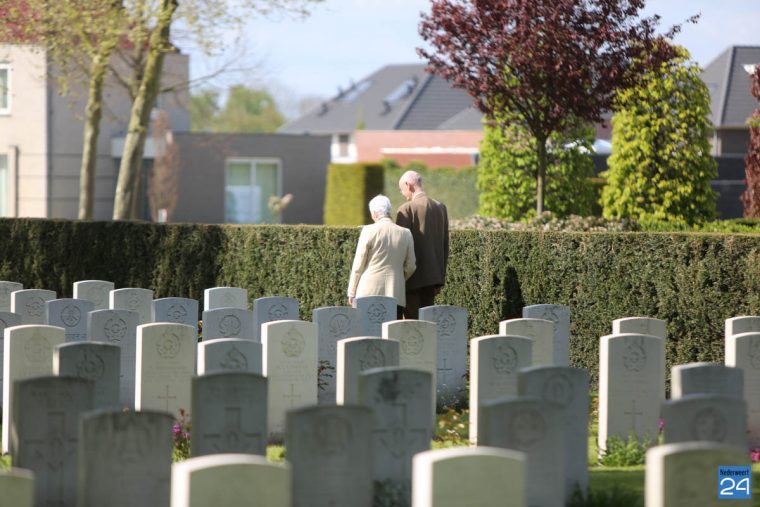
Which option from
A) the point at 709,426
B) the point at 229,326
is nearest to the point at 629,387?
the point at 709,426

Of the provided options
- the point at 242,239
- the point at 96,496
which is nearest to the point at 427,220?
the point at 242,239

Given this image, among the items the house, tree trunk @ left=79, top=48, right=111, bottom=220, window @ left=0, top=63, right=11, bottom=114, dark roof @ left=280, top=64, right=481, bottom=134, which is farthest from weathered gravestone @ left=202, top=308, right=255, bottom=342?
dark roof @ left=280, top=64, right=481, bottom=134

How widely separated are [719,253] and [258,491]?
22.4 feet

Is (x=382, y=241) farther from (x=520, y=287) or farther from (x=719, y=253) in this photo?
(x=719, y=253)

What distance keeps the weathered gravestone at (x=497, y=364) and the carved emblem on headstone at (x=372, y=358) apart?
0.69m

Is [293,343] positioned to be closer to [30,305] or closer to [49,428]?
[49,428]

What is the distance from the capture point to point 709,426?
6.40 m

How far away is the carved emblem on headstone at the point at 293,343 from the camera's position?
918cm

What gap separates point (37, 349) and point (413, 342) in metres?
2.89

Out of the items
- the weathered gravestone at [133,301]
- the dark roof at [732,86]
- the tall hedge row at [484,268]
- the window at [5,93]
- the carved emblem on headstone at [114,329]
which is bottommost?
the carved emblem on headstone at [114,329]

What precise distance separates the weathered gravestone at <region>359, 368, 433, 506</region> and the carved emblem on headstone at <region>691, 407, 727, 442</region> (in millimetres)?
1468

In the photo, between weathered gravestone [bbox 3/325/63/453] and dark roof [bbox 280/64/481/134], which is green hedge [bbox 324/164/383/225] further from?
weathered gravestone [bbox 3/325/63/453]

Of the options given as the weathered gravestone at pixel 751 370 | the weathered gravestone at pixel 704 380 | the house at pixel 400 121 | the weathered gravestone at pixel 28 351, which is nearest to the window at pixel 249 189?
the house at pixel 400 121

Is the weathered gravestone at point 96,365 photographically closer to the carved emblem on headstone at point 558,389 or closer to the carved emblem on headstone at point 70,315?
the carved emblem on headstone at point 558,389
